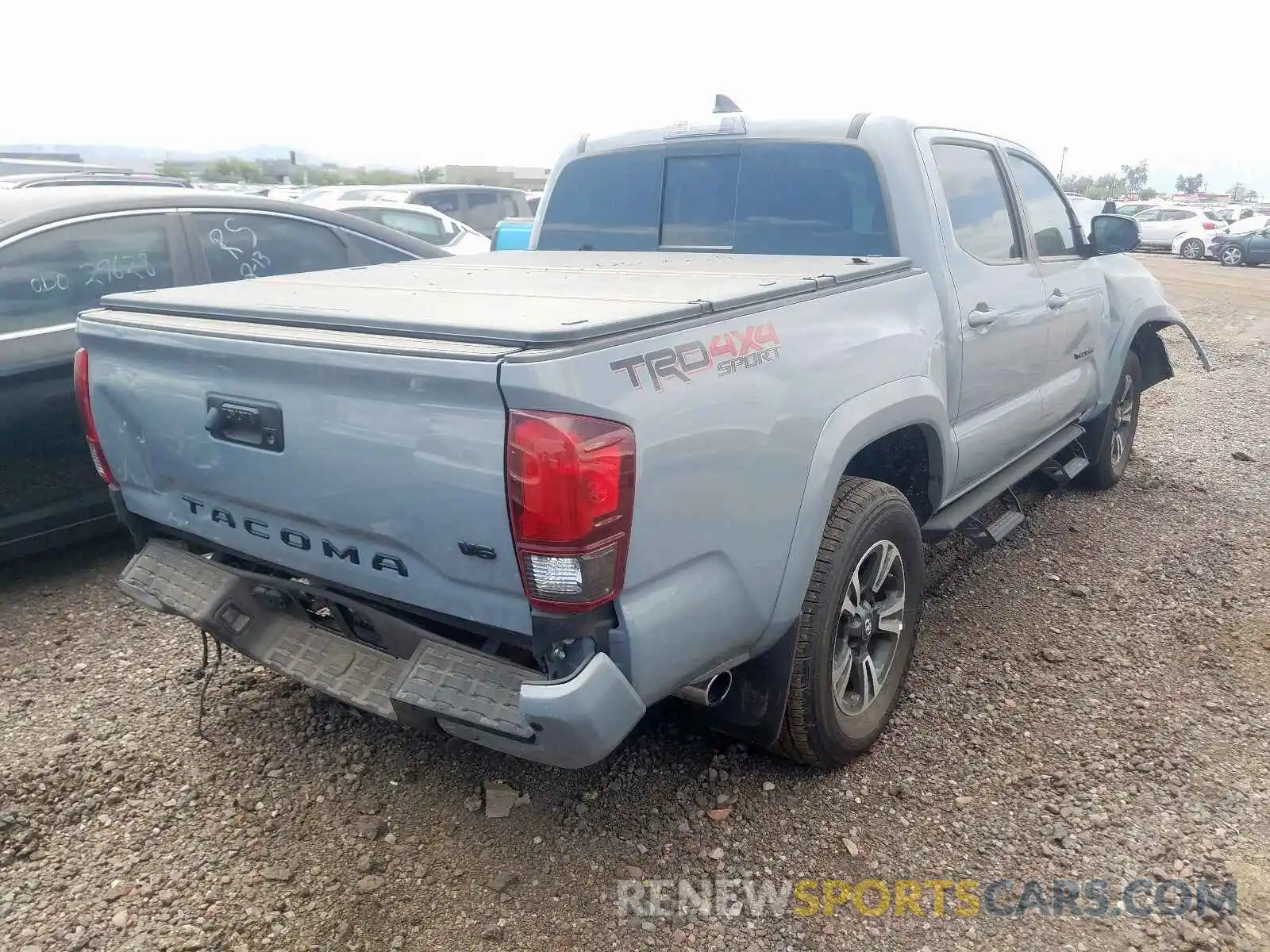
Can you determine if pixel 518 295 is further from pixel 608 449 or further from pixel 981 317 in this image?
pixel 981 317

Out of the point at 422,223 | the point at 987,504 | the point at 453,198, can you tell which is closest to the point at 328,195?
the point at 453,198

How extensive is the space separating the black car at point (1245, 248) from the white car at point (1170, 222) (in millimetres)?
1604

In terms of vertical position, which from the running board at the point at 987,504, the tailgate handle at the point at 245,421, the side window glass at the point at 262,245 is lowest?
the running board at the point at 987,504

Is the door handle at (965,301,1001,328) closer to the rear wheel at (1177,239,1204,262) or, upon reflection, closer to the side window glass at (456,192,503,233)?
the side window glass at (456,192,503,233)

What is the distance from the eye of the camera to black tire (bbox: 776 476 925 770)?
2.69 meters

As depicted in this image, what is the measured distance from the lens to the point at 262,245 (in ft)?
16.3

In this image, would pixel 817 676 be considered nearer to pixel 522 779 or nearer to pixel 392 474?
pixel 522 779

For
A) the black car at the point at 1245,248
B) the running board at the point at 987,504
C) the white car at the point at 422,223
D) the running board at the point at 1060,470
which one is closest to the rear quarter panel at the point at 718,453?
the running board at the point at 987,504

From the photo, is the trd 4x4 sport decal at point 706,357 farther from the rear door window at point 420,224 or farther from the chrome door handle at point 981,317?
the rear door window at point 420,224

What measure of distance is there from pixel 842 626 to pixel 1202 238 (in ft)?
101

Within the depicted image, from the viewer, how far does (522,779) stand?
2.98m

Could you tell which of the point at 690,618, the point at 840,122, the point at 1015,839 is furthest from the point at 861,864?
the point at 840,122

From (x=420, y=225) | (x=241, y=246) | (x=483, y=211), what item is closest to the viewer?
(x=241, y=246)

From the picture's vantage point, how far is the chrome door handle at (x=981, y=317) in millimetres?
3527
